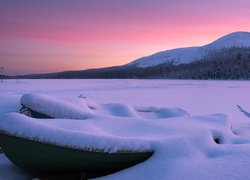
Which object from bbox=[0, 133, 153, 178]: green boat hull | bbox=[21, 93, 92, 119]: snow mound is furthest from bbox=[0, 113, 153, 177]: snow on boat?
bbox=[21, 93, 92, 119]: snow mound

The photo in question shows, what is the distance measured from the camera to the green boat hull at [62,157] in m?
3.50

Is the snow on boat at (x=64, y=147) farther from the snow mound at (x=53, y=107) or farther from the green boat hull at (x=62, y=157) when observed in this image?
the snow mound at (x=53, y=107)

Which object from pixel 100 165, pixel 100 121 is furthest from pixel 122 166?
pixel 100 121

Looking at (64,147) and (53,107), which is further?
(53,107)

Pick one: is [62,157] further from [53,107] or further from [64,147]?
[53,107]

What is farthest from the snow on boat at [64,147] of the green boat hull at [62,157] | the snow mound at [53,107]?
the snow mound at [53,107]

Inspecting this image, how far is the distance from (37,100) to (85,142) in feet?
5.56

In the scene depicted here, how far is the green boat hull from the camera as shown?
3496 mm

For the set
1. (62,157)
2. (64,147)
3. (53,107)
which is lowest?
(62,157)

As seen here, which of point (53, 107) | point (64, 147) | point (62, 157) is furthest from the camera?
point (53, 107)

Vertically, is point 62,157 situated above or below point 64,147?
below

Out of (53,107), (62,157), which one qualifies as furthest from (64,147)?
(53,107)

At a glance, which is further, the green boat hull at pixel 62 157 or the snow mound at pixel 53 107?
the snow mound at pixel 53 107

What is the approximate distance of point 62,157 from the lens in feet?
11.8
